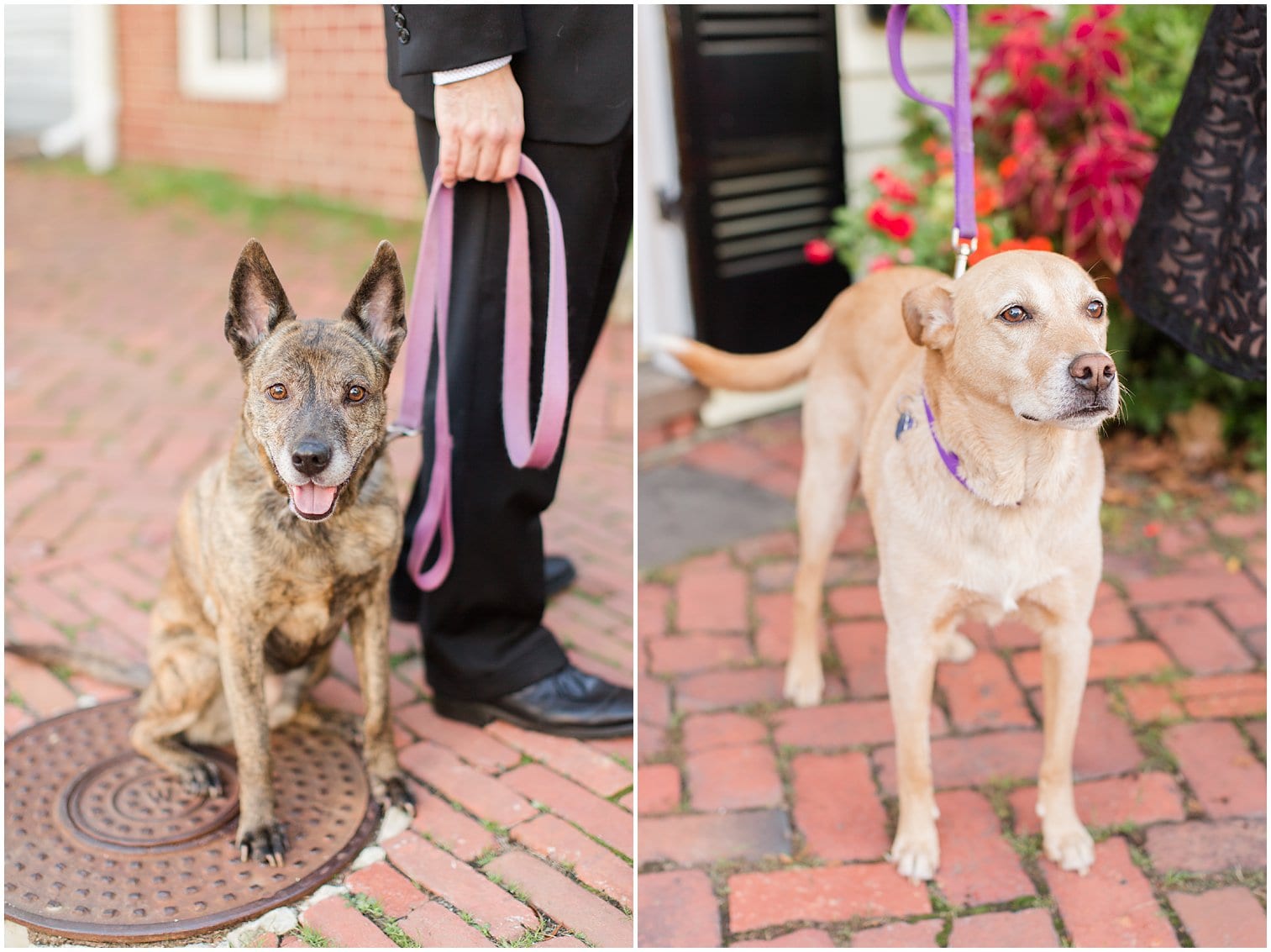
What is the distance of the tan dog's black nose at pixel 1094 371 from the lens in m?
2.10

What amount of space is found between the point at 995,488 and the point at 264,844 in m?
1.78

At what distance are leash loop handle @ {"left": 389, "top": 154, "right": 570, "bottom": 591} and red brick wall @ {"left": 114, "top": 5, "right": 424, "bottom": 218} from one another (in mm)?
5968

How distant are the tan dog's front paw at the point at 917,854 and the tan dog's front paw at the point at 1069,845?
0.26 metres

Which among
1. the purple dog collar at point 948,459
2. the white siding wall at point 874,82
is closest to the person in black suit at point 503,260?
the purple dog collar at point 948,459

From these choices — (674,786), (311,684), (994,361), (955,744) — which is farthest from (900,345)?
(311,684)

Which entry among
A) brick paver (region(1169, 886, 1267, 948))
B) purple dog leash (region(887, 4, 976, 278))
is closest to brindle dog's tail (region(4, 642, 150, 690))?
purple dog leash (region(887, 4, 976, 278))

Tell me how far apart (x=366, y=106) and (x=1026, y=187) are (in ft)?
19.3

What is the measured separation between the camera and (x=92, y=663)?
3176mm

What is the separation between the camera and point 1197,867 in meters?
2.58

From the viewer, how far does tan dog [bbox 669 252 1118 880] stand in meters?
2.22

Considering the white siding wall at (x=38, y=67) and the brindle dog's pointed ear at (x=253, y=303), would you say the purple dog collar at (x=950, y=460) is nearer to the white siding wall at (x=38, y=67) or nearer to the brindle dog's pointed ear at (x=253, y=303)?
the brindle dog's pointed ear at (x=253, y=303)

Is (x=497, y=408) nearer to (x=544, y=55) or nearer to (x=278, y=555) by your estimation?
(x=278, y=555)

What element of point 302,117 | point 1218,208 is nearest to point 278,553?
point 1218,208

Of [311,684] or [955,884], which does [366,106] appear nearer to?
[311,684]
